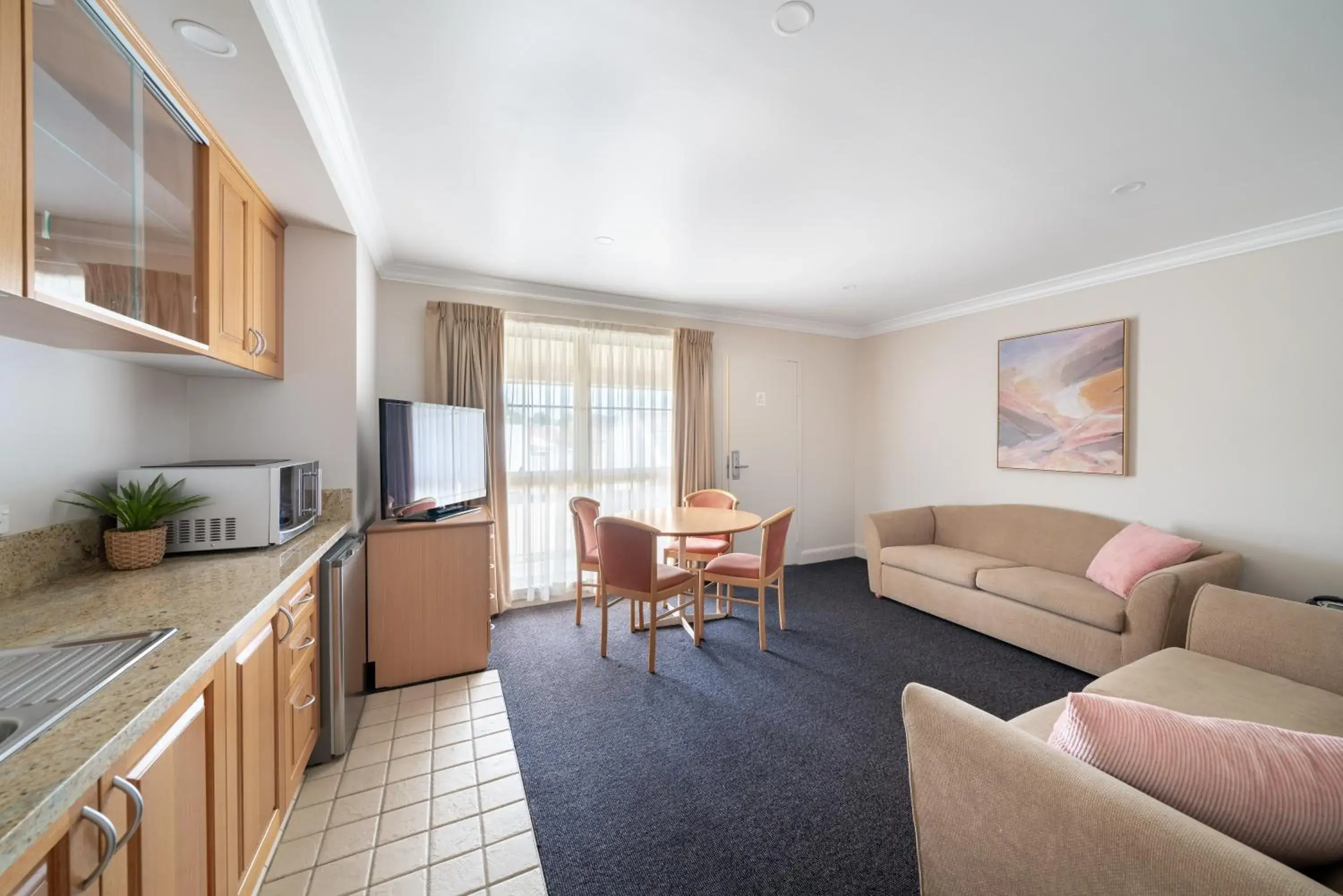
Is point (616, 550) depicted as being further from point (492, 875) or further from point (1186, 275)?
point (1186, 275)

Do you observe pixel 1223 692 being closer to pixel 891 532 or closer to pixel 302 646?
pixel 891 532

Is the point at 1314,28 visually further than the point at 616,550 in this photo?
No

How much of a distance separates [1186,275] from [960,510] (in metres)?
2.17

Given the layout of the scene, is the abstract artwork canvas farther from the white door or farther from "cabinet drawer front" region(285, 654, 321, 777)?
"cabinet drawer front" region(285, 654, 321, 777)

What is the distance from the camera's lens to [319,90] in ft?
5.29

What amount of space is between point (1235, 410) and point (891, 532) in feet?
7.19

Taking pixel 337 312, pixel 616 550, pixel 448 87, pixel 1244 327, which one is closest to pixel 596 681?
pixel 616 550

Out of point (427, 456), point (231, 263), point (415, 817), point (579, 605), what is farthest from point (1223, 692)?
point (231, 263)

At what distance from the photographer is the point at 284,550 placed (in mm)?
1854

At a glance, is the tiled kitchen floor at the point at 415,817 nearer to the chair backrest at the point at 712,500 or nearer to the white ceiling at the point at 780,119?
the chair backrest at the point at 712,500

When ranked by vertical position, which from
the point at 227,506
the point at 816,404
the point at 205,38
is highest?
the point at 205,38

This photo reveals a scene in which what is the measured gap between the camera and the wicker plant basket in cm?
158

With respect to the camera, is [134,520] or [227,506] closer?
[134,520]

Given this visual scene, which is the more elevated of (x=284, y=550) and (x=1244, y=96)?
(x=1244, y=96)
